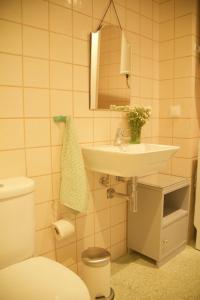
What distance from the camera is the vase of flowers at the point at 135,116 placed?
1836 millimetres

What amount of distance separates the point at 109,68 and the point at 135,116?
0.39 meters

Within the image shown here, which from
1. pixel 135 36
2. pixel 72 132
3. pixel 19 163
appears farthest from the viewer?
pixel 135 36

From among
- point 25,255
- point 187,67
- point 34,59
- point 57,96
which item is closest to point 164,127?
point 187,67

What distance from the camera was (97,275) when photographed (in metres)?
Answer: 1.50

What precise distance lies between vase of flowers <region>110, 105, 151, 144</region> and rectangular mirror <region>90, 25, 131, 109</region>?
7 cm

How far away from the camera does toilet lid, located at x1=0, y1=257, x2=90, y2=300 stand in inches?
37.2

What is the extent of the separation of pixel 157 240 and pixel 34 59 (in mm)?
1459

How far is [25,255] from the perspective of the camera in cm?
123

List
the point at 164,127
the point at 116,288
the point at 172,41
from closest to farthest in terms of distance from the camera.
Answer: the point at 116,288 < the point at 172,41 < the point at 164,127

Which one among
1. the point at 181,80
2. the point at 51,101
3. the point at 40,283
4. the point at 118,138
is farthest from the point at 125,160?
the point at 181,80

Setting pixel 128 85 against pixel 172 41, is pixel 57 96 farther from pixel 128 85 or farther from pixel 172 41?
pixel 172 41

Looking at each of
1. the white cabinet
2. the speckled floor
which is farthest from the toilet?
the white cabinet

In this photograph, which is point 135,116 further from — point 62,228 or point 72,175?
point 62,228

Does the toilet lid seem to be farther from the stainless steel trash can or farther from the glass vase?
the glass vase
